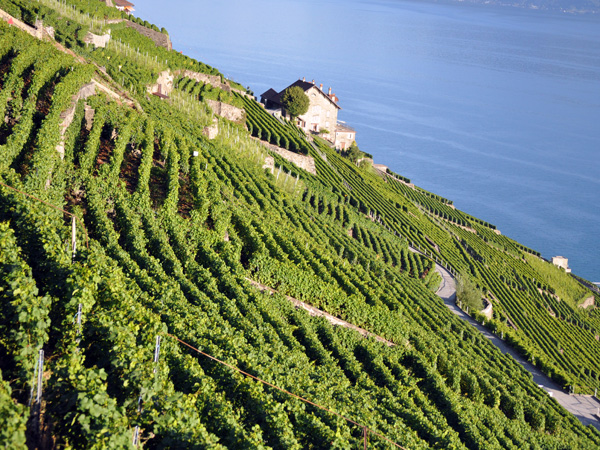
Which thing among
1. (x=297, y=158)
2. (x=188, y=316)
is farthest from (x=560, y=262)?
(x=188, y=316)

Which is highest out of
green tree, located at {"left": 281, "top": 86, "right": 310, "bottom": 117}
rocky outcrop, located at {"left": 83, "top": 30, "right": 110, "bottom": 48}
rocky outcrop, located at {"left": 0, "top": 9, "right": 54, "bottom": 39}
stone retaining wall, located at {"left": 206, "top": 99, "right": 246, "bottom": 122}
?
green tree, located at {"left": 281, "top": 86, "right": 310, "bottom": 117}

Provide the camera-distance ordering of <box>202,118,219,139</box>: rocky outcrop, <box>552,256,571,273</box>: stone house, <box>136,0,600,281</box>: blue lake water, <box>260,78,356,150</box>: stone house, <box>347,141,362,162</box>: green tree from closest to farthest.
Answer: <box>202,118,219,139</box>: rocky outcrop < <box>347,141,362,162</box>: green tree < <box>552,256,571,273</box>: stone house < <box>260,78,356,150</box>: stone house < <box>136,0,600,281</box>: blue lake water

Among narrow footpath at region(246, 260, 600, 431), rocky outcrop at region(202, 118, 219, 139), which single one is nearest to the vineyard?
narrow footpath at region(246, 260, 600, 431)

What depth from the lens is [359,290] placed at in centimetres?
2900

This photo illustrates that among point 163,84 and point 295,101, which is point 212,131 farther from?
point 295,101

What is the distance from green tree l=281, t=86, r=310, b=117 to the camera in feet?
261

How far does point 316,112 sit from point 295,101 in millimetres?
6019

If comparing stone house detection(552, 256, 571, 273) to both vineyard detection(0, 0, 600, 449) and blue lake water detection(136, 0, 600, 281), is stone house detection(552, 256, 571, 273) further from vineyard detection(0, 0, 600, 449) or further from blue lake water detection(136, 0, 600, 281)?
vineyard detection(0, 0, 600, 449)

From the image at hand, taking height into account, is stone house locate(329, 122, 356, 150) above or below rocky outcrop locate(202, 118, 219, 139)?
above

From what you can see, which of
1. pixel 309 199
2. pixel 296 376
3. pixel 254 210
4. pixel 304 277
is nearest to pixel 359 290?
pixel 304 277

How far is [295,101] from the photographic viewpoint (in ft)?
262

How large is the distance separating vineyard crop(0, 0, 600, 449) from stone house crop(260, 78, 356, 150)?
38.6 metres

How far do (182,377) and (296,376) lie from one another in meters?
3.93

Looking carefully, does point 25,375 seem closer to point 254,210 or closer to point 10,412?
point 10,412
